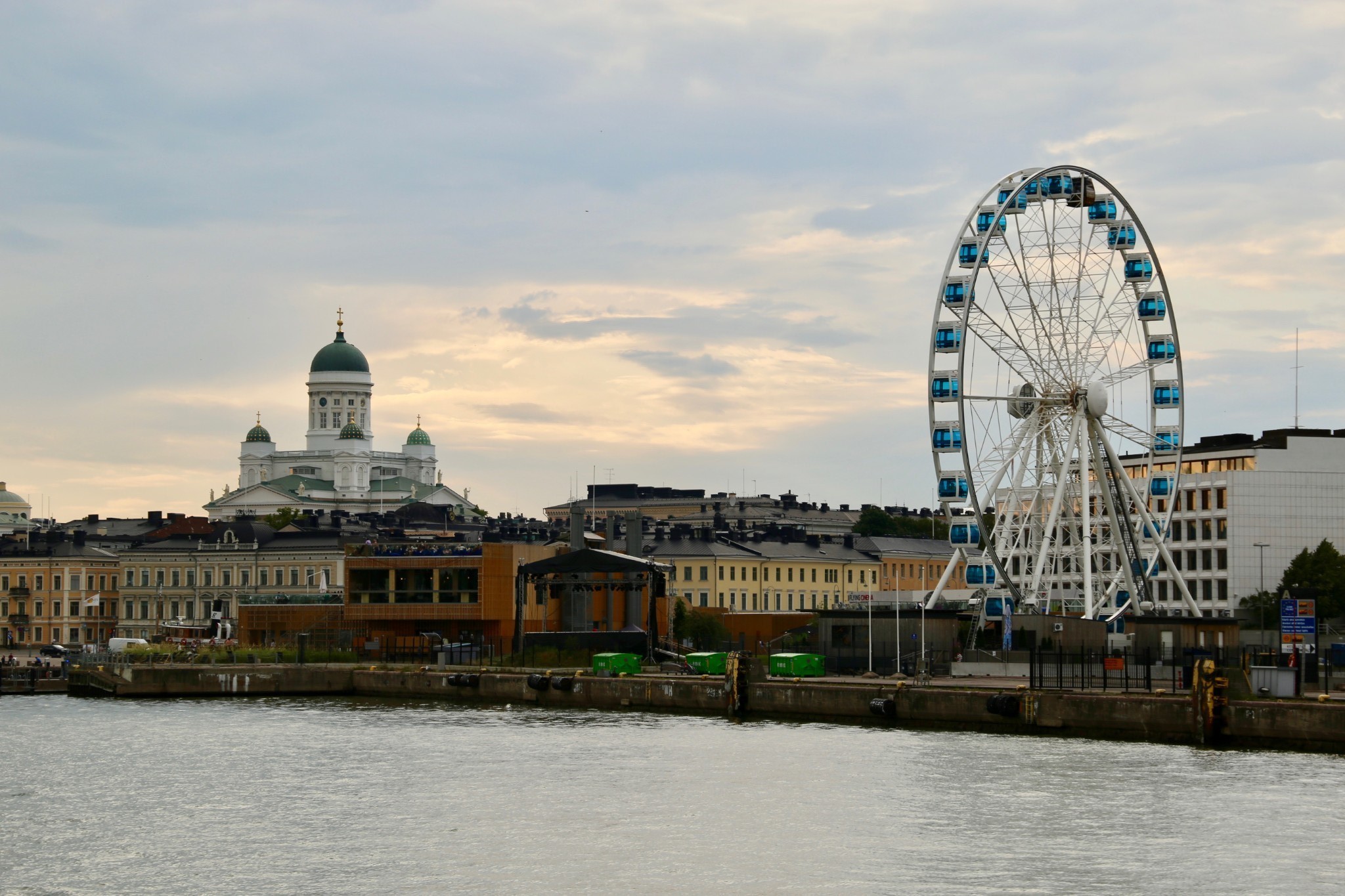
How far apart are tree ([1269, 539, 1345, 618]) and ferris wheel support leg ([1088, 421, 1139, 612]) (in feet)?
141

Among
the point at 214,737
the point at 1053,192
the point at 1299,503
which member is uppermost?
the point at 1053,192

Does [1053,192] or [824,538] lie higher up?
[1053,192]

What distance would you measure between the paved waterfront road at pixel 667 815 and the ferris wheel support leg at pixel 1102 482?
2476 cm

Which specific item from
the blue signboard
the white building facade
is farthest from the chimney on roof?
the blue signboard

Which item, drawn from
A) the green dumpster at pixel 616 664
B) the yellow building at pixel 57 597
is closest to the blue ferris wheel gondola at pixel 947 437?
the green dumpster at pixel 616 664

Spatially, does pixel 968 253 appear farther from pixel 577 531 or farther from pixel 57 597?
pixel 57 597

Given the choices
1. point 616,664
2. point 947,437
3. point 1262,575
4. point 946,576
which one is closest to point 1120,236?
point 947,437

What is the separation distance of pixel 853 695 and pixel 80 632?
11951cm

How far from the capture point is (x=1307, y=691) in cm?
6869

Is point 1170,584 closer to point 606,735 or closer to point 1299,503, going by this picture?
point 1299,503

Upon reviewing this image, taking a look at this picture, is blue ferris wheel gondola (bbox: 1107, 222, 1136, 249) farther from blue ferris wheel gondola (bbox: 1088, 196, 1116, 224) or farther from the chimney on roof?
the chimney on roof

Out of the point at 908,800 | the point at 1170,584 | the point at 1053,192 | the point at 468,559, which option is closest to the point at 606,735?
the point at 908,800

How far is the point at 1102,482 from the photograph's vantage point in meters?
91.8

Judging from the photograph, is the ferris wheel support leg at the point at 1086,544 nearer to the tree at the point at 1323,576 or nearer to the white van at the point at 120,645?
the tree at the point at 1323,576
